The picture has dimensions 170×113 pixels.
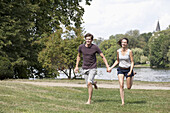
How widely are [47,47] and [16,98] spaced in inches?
627

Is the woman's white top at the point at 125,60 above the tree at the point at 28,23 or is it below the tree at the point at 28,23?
below

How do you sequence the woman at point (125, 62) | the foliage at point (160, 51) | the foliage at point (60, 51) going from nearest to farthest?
the woman at point (125, 62) → the foliage at point (60, 51) → the foliage at point (160, 51)

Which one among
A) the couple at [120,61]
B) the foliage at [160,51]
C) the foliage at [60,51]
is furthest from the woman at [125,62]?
the foliage at [160,51]

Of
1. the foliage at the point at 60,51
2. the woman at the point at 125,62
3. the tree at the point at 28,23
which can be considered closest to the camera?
the woman at the point at 125,62

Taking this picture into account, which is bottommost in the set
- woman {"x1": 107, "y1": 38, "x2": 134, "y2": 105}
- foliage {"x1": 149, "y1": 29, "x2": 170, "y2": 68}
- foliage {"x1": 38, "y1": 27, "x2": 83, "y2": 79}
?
woman {"x1": 107, "y1": 38, "x2": 134, "y2": 105}

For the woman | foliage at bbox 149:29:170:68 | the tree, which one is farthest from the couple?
foliage at bbox 149:29:170:68

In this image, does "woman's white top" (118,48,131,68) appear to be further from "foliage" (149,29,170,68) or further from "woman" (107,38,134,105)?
"foliage" (149,29,170,68)

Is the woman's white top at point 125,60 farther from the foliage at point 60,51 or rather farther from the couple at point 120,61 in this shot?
the foliage at point 60,51

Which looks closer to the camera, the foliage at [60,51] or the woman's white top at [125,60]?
the woman's white top at [125,60]

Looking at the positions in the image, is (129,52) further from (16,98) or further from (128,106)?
(16,98)

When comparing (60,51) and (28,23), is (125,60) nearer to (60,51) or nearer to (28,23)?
(60,51)

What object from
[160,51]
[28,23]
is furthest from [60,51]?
[160,51]

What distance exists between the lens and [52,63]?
26.5 meters

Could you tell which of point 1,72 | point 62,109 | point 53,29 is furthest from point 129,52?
point 53,29
